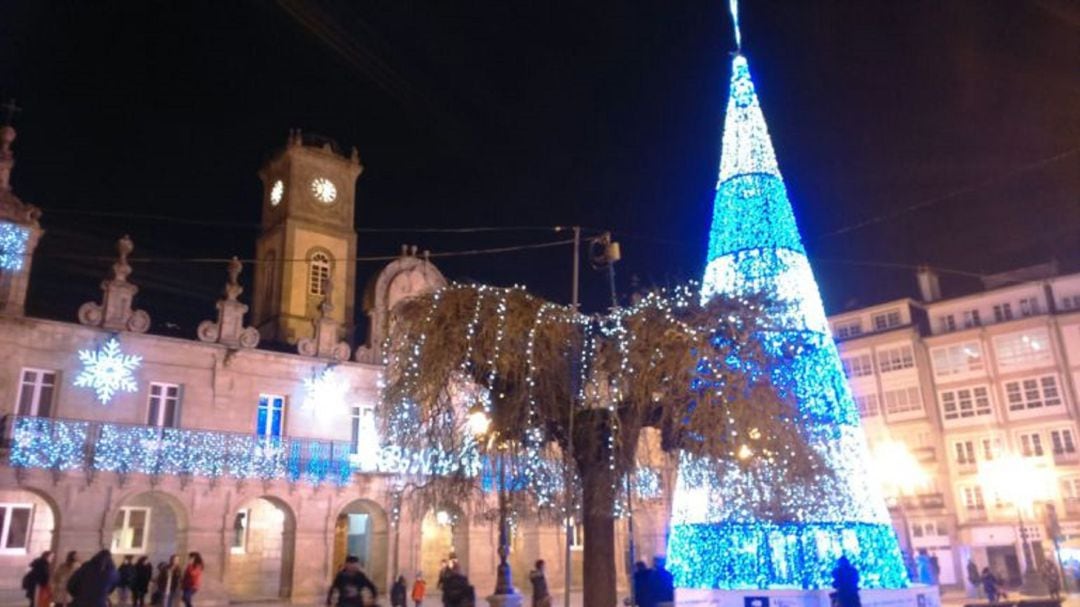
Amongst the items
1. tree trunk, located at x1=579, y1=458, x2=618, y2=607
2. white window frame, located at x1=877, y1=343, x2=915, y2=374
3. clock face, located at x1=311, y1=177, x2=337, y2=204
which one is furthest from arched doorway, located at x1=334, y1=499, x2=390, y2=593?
white window frame, located at x1=877, y1=343, x2=915, y2=374

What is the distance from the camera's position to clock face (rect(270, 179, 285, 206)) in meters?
39.7

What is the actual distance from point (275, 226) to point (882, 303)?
36699mm

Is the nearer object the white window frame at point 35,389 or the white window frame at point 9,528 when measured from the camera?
the white window frame at point 9,528

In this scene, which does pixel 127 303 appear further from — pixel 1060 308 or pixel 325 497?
pixel 1060 308

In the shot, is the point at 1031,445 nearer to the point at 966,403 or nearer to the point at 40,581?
the point at 966,403

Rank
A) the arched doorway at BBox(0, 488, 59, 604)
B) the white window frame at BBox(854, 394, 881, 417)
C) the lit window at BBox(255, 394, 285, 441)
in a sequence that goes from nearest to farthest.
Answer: the arched doorway at BBox(0, 488, 59, 604) < the lit window at BBox(255, 394, 285, 441) < the white window frame at BBox(854, 394, 881, 417)

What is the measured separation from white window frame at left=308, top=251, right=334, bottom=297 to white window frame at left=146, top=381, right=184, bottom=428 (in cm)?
945

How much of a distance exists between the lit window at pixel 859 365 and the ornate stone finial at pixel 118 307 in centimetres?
3971

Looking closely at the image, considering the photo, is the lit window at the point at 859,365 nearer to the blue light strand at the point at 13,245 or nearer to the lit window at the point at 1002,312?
the lit window at the point at 1002,312

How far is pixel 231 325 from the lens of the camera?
31.2 m

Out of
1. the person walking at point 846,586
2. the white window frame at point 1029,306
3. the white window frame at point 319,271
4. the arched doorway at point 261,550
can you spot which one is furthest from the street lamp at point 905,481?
the person walking at point 846,586

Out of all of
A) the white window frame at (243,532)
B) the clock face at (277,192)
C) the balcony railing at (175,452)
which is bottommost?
the white window frame at (243,532)

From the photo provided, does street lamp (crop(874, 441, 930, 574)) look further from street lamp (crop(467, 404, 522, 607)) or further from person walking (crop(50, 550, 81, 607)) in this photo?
person walking (crop(50, 550, 81, 607))

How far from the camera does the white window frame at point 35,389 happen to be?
2662 centimetres
